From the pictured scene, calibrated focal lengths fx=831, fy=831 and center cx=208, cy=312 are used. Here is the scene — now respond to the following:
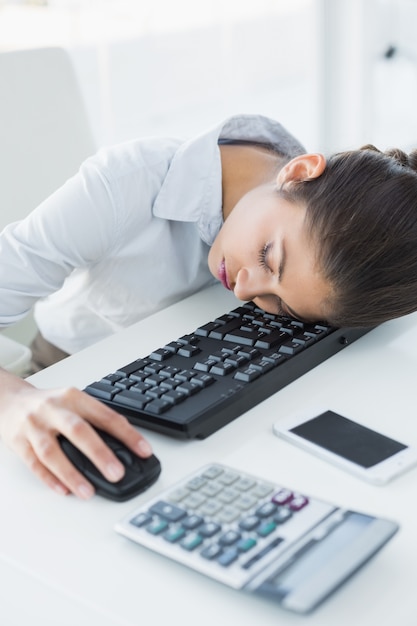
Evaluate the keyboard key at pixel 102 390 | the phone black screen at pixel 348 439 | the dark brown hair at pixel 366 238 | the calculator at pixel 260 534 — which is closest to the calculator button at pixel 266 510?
the calculator at pixel 260 534

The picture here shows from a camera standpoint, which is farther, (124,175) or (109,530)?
(124,175)

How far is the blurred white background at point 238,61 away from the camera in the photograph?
2289 millimetres

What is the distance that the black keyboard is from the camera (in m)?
0.68

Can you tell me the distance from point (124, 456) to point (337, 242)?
32 centimetres

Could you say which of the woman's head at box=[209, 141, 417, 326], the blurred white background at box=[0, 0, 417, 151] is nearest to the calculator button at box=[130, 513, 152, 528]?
the woman's head at box=[209, 141, 417, 326]

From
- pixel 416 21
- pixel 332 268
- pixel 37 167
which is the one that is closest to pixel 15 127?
pixel 37 167

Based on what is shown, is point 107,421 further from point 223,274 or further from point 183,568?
point 223,274

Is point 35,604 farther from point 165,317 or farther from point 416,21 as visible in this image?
point 416,21

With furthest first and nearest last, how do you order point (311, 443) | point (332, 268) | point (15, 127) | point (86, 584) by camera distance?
point (15, 127) < point (332, 268) < point (311, 443) < point (86, 584)

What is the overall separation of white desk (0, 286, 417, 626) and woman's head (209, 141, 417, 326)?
0.07m

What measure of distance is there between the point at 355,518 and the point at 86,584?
17 cm

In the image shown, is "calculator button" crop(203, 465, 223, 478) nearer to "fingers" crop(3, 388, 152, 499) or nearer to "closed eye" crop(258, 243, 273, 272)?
"fingers" crop(3, 388, 152, 499)

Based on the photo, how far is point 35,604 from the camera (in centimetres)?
54

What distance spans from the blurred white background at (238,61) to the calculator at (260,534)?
1.92 meters
